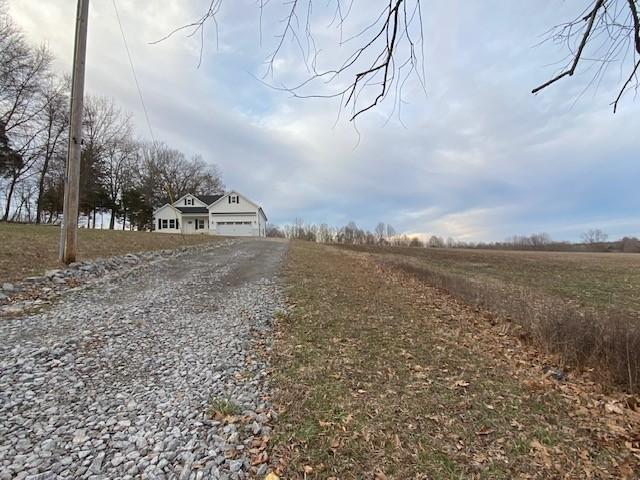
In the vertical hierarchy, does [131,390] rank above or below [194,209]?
below

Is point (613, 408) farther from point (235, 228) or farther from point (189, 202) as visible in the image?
point (189, 202)

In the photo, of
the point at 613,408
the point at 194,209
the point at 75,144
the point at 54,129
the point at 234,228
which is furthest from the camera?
the point at 194,209

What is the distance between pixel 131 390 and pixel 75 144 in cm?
744

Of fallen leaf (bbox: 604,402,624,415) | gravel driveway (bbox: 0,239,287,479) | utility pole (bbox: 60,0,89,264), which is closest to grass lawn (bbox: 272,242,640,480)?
fallen leaf (bbox: 604,402,624,415)

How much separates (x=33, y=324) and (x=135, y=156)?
45.4 m

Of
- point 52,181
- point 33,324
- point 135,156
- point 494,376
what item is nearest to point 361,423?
point 494,376

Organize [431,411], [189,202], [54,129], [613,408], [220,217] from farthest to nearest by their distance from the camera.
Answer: [189,202] < [220,217] < [54,129] < [613,408] < [431,411]

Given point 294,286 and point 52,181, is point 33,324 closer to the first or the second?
Answer: point 294,286

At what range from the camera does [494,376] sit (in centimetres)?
427

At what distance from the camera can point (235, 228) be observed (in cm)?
4238

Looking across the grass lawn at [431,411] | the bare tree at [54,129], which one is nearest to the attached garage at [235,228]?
the bare tree at [54,129]

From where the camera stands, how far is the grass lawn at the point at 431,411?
8.35ft

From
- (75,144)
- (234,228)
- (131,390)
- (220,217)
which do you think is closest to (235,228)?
(234,228)

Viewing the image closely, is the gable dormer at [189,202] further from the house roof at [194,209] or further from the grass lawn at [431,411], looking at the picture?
the grass lawn at [431,411]
